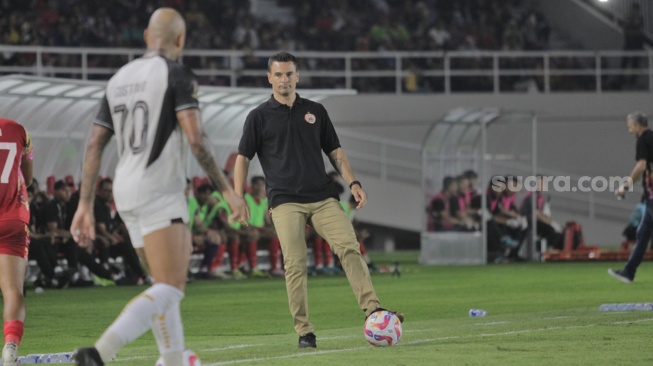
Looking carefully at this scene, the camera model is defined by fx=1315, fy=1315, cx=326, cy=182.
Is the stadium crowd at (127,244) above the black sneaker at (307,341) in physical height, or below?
below

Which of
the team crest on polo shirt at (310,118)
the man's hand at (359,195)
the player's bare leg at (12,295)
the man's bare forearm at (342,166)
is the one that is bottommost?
the player's bare leg at (12,295)

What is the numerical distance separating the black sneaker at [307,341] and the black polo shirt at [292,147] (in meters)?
1.10

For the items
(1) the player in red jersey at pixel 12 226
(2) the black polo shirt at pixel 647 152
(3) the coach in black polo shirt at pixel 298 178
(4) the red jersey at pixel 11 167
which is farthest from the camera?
(2) the black polo shirt at pixel 647 152

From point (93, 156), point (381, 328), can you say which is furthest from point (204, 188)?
point (93, 156)

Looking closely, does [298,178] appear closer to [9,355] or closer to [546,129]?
[9,355]

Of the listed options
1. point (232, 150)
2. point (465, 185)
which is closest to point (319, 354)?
point (232, 150)

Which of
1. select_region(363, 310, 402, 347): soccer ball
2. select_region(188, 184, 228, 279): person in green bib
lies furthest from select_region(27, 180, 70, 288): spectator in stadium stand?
select_region(363, 310, 402, 347): soccer ball

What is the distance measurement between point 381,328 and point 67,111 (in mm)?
13840

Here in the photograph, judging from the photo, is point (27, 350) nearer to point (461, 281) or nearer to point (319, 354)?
point (319, 354)

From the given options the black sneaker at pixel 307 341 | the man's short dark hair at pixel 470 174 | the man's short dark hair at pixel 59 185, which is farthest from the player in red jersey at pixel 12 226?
the man's short dark hair at pixel 470 174

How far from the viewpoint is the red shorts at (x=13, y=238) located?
9773mm

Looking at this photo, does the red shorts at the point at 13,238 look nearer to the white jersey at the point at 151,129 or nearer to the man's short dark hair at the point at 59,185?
the white jersey at the point at 151,129

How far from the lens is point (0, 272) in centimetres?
976

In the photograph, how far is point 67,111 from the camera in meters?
22.9
